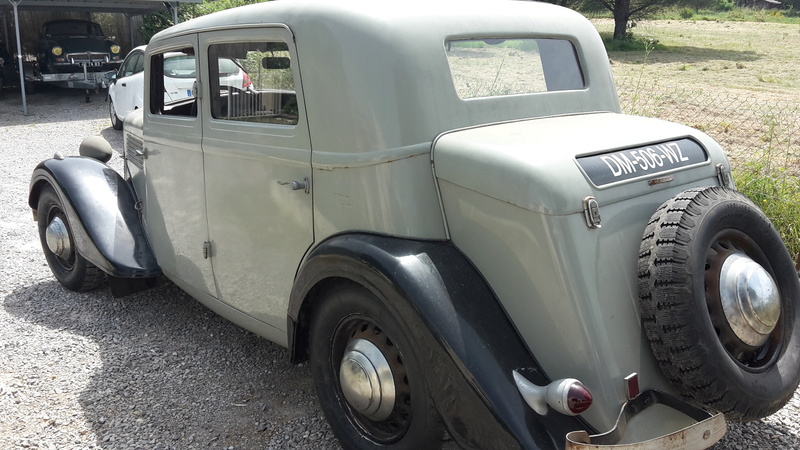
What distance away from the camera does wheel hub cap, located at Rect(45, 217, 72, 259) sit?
182 inches

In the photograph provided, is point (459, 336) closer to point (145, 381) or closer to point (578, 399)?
point (578, 399)

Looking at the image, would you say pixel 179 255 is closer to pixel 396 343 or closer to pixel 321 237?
pixel 321 237

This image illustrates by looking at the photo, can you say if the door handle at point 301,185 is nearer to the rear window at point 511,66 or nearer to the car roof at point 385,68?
the car roof at point 385,68

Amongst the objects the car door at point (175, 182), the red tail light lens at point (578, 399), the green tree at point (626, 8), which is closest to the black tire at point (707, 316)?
the red tail light lens at point (578, 399)

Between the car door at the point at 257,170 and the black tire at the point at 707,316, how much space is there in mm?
1451

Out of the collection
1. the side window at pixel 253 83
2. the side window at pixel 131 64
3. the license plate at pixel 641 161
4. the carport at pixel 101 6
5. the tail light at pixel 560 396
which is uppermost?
the carport at pixel 101 6

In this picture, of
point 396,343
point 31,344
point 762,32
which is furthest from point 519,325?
point 762,32

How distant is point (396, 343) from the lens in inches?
96.5

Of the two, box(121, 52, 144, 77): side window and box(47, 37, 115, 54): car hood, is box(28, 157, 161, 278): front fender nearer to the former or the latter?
box(121, 52, 144, 77): side window

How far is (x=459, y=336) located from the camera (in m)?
2.26

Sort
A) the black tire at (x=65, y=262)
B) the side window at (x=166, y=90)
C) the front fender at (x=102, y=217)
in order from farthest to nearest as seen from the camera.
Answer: the black tire at (x=65, y=262), the front fender at (x=102, y=217), the side window at (x=166, y=90)

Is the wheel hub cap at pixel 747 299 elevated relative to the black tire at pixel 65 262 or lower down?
elevated

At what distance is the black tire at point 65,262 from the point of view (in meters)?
4.60

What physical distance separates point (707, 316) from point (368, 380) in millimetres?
1254
